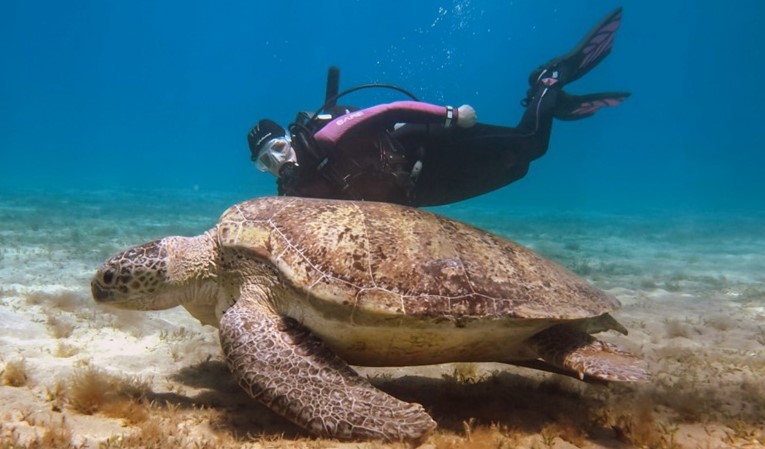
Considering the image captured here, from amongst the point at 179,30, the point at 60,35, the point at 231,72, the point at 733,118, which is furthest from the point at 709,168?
the point at 60,35

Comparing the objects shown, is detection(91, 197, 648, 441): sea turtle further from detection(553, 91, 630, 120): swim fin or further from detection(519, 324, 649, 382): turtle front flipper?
detection(553, 91, 630, 120): swim fin

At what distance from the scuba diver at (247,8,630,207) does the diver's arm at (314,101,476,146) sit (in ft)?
0.04

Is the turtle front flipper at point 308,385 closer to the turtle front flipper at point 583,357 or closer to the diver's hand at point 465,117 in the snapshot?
the turtle front flipper at point 583,357

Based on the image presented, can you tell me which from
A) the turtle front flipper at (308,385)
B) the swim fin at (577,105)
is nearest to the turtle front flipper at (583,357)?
the turtle front flipper at (308,385)

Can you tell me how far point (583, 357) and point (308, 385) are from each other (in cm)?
197

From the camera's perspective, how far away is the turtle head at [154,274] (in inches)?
132

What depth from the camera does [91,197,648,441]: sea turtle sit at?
265 cm

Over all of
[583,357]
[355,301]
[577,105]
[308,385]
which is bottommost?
[308,385]

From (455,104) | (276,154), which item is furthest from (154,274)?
(455,104)

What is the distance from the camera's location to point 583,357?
307cm

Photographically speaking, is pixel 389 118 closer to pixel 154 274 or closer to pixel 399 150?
pixel 399 150

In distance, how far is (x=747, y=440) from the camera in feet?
8.80

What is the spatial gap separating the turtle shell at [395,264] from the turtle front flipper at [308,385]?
0.31 meters

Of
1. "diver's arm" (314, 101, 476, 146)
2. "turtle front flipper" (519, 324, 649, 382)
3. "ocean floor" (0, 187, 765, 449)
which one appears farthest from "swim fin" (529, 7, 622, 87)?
"turtle front flipper" (519, 324, 649, 382)
